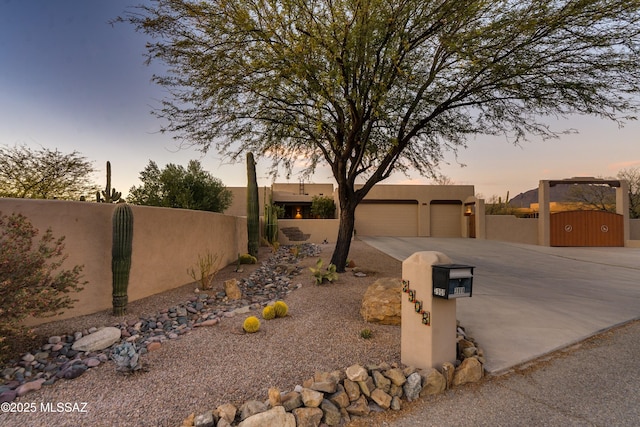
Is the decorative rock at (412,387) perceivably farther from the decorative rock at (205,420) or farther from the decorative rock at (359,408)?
the decorative rock at (205,420)

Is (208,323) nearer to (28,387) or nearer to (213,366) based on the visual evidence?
(213,366)

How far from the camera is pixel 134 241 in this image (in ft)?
18.6

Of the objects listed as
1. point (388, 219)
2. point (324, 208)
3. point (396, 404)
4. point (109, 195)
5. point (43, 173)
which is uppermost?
point (43, 173)

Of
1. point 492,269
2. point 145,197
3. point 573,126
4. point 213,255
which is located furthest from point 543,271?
point 145,197

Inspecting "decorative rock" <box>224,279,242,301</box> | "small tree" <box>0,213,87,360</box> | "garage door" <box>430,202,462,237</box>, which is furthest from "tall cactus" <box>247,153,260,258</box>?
"garage door" <box>430,202,462,237</box>

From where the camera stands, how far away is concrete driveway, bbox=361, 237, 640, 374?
3964 millimetres

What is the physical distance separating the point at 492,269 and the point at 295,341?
818cm

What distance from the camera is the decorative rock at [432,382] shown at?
2.98 m

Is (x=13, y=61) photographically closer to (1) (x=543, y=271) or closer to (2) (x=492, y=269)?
(2) (x=492, y=269)

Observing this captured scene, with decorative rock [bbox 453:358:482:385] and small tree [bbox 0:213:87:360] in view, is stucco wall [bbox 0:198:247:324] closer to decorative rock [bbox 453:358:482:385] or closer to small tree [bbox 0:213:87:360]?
small tree [bbox 0:213:87:360]

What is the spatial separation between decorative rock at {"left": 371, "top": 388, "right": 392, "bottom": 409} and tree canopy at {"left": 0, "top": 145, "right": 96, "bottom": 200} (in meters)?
13.9

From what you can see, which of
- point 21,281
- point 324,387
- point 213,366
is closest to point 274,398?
point 324,387

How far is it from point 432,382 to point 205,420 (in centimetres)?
202

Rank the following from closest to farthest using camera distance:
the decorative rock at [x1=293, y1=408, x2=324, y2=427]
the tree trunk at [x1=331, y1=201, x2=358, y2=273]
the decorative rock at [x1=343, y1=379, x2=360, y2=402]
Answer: the decorative rock at [x1=293, y1=408, x2=324, y2=427] < the decorative rock at [x1=343, y1=379, x2=360, y2=402] < the tree trunk at [x1=331, y1=201, x2=358, y2=273]
